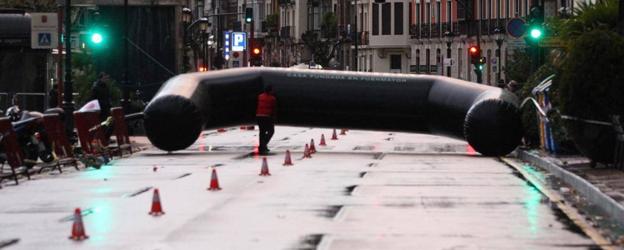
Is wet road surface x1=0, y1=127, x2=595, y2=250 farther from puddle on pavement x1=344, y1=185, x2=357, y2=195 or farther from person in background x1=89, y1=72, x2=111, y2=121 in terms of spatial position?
person in background x1=89, y1=72, x2=111, y2=121

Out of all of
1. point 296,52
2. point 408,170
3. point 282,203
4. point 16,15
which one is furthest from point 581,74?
point 296,52

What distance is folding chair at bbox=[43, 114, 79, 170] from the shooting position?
29030 mm

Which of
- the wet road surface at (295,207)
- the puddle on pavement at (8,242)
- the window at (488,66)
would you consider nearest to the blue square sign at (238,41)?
the window at (488,66)

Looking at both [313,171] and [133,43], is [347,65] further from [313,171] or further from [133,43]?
[313,171]

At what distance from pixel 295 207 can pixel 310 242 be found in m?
4.26

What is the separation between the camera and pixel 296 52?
135250 millimetres

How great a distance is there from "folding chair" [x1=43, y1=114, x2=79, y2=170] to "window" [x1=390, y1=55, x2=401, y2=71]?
84.8 metres

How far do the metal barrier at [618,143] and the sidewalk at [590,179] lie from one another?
0.48 ft

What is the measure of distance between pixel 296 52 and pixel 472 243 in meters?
120

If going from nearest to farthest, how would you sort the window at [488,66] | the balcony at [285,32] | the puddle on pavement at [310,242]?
the puddle on pavement at [310,242]
the window at [488,66]
the balcony at [285,32]

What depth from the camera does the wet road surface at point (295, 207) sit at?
15922mm

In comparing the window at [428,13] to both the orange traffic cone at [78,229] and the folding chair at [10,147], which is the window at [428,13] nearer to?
the folding chair at [10,147]

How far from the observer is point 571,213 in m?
19.3

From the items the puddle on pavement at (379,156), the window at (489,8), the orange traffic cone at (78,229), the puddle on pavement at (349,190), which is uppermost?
the window at (489,8)
